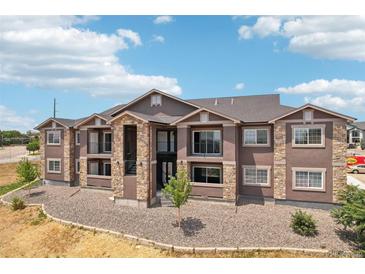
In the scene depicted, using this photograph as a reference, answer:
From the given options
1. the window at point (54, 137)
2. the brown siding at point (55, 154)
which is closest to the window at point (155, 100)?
the brown siding at point (55, 154)

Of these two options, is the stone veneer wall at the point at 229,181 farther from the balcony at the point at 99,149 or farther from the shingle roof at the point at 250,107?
the balcony at the point at 99,149

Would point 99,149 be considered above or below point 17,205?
above

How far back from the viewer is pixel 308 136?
18500 mm

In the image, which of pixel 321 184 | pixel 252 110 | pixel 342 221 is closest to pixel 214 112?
pixel 252 110

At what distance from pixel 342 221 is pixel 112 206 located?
51.8ft

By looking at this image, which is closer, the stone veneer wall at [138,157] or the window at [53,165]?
the stone veneer wall at [138,157]

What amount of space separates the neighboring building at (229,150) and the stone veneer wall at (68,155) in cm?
419

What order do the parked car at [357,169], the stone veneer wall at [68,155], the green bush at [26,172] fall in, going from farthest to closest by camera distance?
the parked car at [357,169] < the stone veneer wall at [68,155] < the green bush at [26,172]

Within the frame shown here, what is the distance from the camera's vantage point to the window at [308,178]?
18312mm

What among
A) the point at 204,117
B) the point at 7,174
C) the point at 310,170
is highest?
the point at 204,117

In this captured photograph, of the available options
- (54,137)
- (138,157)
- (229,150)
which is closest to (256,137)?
(229,150)

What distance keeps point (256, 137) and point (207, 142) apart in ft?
13.1

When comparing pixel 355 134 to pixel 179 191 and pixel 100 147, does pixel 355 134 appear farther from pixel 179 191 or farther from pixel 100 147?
pixel 179 191

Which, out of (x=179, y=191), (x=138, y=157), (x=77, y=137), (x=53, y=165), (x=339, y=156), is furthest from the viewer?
(x=53, y=165)
